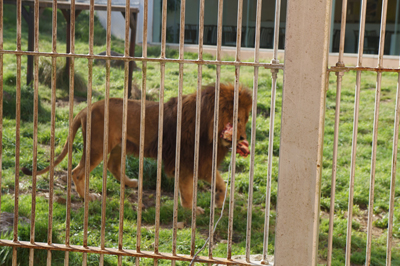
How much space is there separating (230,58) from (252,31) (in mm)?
3271

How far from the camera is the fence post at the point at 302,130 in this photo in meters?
2.21

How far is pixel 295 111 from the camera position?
89.3 inches

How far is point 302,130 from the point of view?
227 cm

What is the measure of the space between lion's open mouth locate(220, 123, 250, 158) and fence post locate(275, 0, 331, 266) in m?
2.18

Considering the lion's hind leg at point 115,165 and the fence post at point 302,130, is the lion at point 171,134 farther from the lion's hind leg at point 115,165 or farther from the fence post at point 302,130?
the fence post at point 302,130

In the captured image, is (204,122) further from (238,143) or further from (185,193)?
(185,193)

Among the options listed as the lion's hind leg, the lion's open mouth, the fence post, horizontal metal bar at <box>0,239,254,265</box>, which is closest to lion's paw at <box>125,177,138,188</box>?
the lion's hind leg

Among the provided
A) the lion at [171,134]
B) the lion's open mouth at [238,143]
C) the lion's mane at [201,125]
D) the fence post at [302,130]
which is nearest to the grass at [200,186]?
the lion at [171,134]

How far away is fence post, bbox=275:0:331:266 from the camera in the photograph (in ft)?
7.27

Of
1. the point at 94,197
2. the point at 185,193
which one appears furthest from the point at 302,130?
the point at 94,197

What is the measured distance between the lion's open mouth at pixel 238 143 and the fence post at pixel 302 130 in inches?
85.8

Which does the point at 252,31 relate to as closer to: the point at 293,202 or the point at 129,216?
the point at 129,216

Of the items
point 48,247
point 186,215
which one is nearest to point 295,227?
point 48,247

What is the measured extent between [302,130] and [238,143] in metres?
2.32
